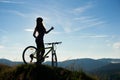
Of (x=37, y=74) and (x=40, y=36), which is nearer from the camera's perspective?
(x=37, y=74)

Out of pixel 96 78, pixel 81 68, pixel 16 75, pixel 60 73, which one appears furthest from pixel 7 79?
pixel 96 78

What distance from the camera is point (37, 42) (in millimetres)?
14586

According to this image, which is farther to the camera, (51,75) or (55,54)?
(55,54)

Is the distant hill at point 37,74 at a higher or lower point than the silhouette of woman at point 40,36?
lower

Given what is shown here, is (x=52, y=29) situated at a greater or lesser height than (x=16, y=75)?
greater

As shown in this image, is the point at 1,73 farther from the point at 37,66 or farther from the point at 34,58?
the point at 34,58

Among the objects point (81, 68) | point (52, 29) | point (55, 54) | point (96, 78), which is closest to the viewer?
point (81, 68)

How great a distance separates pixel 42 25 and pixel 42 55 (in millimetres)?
1857

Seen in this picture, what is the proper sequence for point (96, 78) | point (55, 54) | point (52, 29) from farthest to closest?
point (55, 54) < point (52, 29) < point (96, 78)

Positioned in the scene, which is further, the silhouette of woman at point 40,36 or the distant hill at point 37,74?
the silhouette of woman at point 40,36

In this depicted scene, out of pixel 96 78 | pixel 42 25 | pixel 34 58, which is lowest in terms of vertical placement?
pixel 96 78

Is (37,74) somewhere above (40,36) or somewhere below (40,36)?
below

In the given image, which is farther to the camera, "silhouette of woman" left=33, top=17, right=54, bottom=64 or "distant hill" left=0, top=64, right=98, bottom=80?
"silhouette of woman" left=33, top=17, right=54, bottom=64

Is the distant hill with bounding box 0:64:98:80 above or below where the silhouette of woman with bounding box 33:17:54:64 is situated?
below
